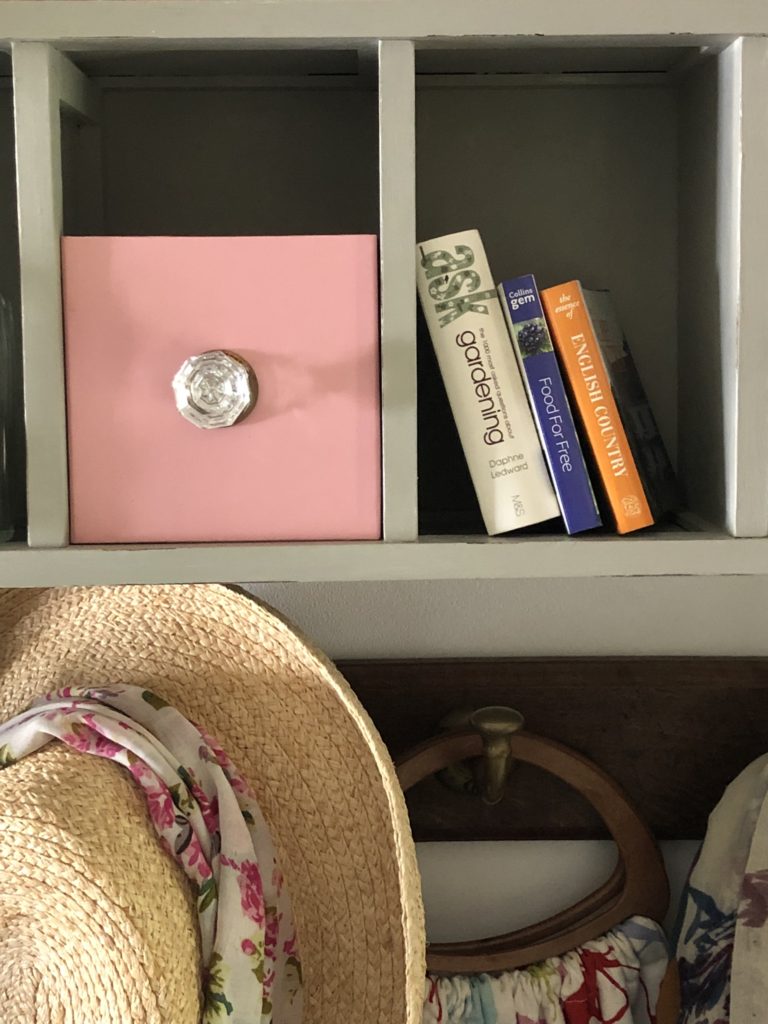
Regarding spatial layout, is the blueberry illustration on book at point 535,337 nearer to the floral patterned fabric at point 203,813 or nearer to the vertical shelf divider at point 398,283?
the vertical shelf divider at point 398,283

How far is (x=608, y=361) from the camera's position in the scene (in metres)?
0.73

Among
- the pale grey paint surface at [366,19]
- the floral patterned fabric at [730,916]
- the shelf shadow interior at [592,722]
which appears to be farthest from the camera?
the shelf shadow interior at [592,722]

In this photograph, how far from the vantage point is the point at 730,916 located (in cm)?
82

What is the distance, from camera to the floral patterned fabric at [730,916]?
78cm

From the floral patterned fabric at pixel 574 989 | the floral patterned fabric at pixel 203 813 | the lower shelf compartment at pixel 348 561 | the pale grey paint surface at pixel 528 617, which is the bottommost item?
the floral patterned fabric at pixel 574 989

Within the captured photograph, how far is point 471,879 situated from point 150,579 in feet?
1.55

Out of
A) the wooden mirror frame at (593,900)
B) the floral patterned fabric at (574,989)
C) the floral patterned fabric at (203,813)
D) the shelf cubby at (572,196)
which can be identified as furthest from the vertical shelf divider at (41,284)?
the floral patterned fabric at (574,989)

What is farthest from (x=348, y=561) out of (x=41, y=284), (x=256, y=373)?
(x=41, y=284)

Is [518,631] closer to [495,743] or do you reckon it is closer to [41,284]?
[495,743]

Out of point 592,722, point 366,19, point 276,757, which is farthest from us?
point 592,722

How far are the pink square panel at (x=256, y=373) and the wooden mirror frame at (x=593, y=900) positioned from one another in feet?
0.96

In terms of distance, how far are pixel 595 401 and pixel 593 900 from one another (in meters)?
0.48

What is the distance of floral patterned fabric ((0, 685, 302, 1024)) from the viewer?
69 cm

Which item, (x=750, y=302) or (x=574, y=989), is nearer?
(x=750, y=302)
